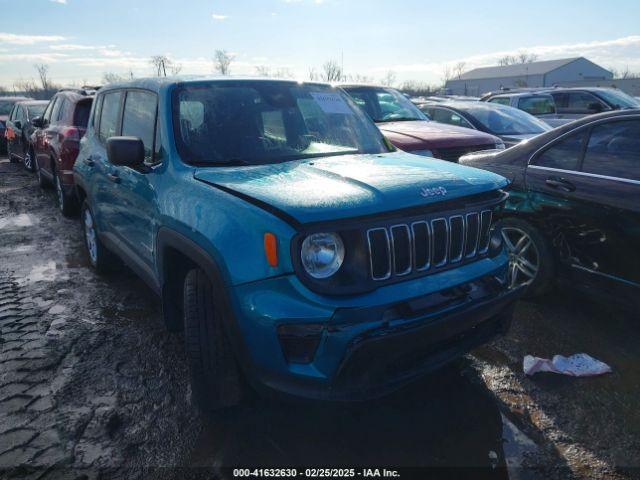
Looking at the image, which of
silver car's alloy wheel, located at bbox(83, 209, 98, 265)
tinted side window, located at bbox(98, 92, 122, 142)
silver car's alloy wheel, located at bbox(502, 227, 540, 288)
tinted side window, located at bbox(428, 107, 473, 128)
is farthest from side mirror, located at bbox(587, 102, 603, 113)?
silver car's alloy wheel, located at bbox(83, 209, 98, 265)

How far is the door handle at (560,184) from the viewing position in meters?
3.74

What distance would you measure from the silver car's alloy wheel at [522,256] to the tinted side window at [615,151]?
0.73 meters

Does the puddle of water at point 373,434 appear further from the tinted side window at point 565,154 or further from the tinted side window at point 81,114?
the tinted side window at point 81,114

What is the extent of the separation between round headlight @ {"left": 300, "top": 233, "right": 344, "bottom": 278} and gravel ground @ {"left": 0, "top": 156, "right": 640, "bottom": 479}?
618 millimetres

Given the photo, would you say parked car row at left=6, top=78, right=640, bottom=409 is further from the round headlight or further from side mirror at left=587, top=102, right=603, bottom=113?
side mirror at left=587, top=102, right=603, bottom=113

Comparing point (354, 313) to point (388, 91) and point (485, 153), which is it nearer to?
point (485, 153)

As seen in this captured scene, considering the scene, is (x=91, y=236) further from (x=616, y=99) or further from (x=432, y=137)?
(x=616, y=99)

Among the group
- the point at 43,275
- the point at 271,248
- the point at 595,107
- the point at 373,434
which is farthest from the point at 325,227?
the point at 595,107

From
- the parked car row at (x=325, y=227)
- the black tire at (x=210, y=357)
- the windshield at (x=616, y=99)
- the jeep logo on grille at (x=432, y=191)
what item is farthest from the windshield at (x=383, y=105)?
the windshield at (x=616, y=99)

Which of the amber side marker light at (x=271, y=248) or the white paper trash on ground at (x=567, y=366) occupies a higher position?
the amber side marker light at (x=271, y=248)

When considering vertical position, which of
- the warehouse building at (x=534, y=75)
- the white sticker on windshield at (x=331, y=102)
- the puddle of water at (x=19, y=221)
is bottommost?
the puddle of water at (x=19, y=221)

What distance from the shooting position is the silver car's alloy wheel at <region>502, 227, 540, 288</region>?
4.04 metres

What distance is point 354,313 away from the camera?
81.9 inches

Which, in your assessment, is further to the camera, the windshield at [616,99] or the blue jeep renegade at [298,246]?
the windshield at [616,99]
